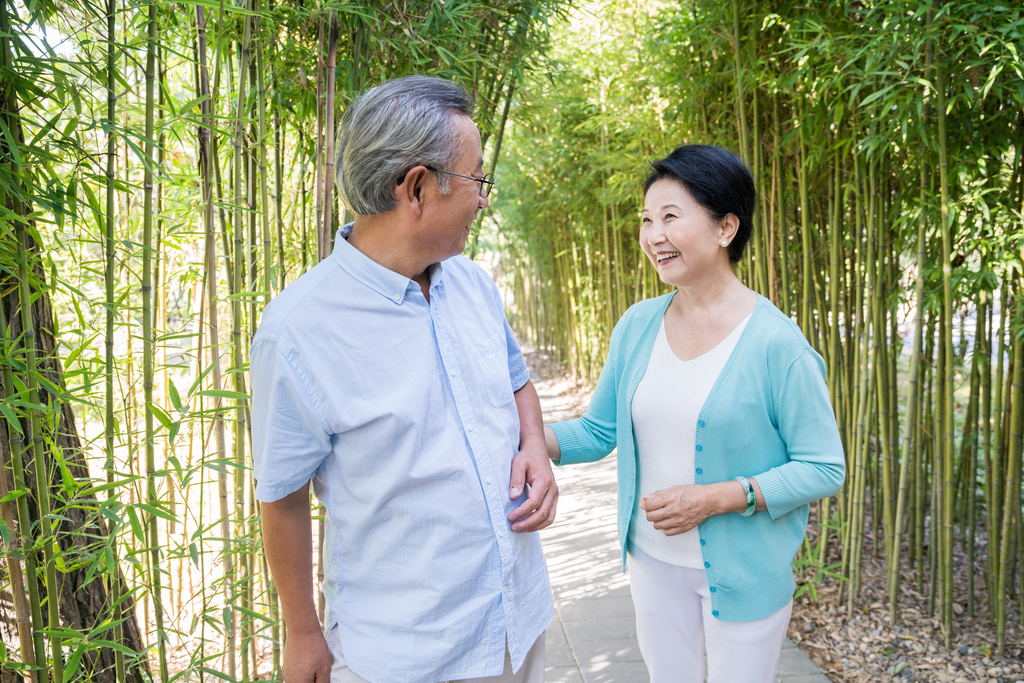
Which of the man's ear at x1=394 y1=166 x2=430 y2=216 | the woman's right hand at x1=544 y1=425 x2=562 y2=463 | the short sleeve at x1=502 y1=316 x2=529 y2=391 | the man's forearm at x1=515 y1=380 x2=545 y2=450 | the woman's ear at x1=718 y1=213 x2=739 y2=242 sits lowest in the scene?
the woman's right hand at x1=544 y1=425 x2=562 y2=463

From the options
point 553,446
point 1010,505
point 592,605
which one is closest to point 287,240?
point 553,446

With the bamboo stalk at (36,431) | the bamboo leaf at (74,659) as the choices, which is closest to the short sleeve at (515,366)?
the bamboo stalk at (36,431)

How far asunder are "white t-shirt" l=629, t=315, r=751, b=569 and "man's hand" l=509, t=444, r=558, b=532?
0.31 m

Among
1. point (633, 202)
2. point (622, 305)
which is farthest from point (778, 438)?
point (622, 305)

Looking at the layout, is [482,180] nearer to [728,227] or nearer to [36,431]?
[728,227]

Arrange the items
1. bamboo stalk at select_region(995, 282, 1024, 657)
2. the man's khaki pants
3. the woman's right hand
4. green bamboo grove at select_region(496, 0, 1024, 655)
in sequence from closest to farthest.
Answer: the man's khaki pants
the woman's right hand
green bamboo grove at select_region(496, 0, 1024, 655)
bamboo stalk at select_region(995, 282, 1024, 657)

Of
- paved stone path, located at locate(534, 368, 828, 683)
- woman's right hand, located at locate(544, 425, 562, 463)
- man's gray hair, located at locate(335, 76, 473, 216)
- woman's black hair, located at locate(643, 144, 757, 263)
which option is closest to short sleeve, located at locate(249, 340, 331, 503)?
man's gray hair, located at locate(335, 76, 473, 216)

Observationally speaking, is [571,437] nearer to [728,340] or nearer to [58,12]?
[728,340]

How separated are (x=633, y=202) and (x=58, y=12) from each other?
13.4 ft

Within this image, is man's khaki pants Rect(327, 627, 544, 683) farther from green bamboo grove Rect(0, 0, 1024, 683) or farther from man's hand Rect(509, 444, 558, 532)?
green bamboo grove Rect(0, 0, 1024, 683)

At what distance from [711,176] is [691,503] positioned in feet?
2.09

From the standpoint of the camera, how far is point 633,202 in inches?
193

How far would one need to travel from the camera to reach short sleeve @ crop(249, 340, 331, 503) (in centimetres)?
96

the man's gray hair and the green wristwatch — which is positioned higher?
the man's gray hair
